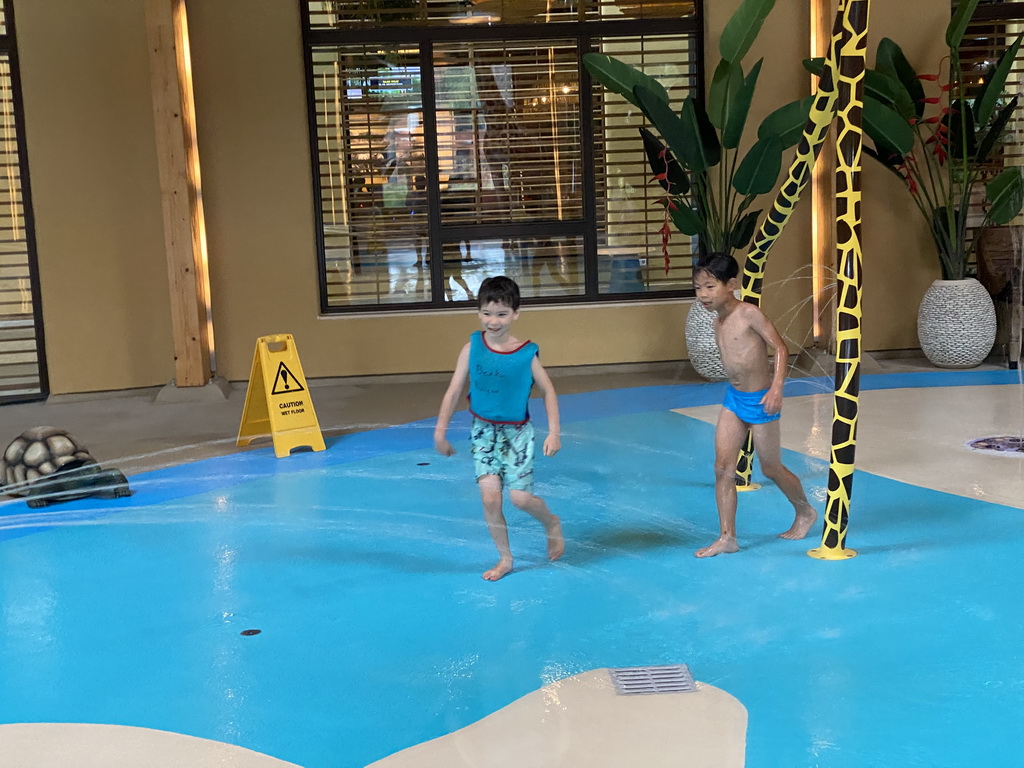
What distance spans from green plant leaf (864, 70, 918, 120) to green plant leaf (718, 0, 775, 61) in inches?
49.7

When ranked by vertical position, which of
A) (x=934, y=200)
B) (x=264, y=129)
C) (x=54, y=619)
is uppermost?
(x=264, y=129)

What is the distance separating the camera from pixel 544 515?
403 cm

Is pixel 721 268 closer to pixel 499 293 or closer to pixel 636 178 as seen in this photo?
pixel 499 293

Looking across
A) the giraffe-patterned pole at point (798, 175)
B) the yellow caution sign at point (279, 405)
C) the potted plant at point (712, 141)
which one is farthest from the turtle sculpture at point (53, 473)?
the potted plant at point (712, 141)

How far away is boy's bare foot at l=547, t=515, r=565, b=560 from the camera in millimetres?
4098

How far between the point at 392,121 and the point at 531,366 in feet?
18.3

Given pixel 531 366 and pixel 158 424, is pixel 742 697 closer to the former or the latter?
pixel 531 366

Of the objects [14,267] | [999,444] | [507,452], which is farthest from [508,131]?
[507,452]

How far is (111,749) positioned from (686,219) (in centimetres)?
615

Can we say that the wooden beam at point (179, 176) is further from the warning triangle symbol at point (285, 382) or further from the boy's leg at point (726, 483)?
the boy's leg at point (726, 483)

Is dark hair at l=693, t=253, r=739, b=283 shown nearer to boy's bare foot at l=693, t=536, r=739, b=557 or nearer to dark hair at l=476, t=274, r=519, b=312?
dark hair at l=476, t=274, r=519, b=312

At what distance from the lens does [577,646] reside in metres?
3.26

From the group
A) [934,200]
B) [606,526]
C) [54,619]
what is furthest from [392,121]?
[54,619]

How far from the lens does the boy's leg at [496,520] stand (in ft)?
12.8
